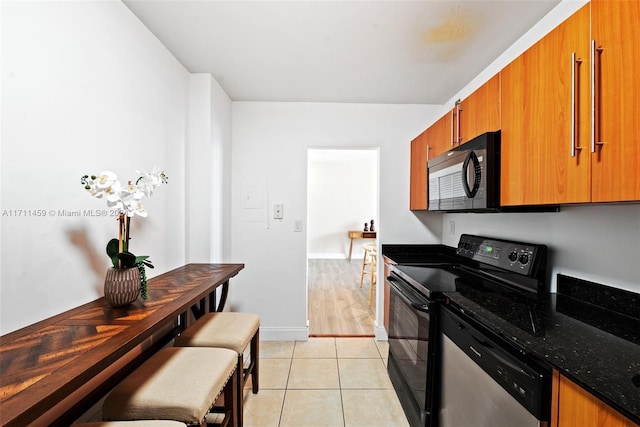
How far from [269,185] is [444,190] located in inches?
63.3

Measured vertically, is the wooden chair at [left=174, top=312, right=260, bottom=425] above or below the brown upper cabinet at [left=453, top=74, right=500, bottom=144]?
below

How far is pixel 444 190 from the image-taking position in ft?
6.31

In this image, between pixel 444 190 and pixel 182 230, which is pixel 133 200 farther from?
pixel 444 190

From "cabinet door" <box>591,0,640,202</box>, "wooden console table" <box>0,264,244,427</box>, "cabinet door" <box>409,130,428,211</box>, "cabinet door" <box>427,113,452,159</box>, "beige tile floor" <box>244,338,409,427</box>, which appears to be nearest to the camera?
"wooden console table" <box>0,264,244,427</box>

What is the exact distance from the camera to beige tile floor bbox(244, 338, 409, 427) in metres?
1.73

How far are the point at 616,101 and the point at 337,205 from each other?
6413 mm

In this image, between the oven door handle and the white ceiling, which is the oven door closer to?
the oven door handle

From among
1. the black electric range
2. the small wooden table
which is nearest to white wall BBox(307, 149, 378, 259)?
the small wooden table

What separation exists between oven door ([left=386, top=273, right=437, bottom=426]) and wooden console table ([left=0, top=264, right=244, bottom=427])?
45.6 inches

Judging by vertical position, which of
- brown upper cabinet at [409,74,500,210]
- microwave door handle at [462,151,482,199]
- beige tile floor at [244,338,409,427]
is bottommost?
beige tile floor at [244,338,409,427]

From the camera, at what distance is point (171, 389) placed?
102 cm

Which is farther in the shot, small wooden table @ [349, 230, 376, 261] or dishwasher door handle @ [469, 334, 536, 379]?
small wooden table @ [349, 230, 376, 261]

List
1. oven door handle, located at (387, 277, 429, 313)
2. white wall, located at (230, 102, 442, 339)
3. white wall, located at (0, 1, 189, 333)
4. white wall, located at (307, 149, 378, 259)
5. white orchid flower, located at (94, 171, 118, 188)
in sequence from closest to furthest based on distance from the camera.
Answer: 1. white wall, located at (0, 1, 189, 333)
2. white orchid flower, located at (94, 171, 118, 188)
3. oven door handle, located at (387, 277, 429, 313)
4. white wall, located at (230, 102, 442, 339)
5. white wall, located at (307, 149, 378, 259)

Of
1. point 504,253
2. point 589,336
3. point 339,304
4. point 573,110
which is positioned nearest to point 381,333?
point 339,304
